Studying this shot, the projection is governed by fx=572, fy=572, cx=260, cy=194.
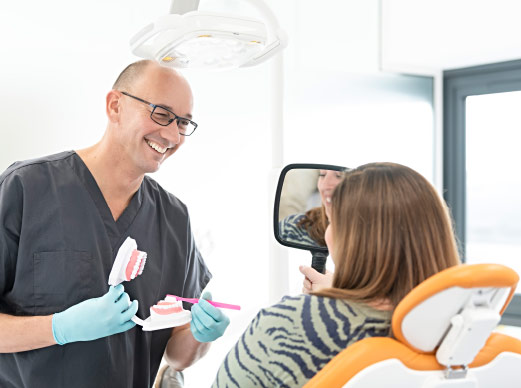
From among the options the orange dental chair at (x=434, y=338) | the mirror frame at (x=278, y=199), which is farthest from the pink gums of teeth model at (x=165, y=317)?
the orange dental chair at (x=434, y=338)

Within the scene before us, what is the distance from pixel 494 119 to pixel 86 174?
1874 millimetres

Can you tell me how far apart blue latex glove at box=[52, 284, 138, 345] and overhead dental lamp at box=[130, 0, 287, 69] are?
19.2 inches

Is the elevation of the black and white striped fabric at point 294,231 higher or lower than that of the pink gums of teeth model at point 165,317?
higher

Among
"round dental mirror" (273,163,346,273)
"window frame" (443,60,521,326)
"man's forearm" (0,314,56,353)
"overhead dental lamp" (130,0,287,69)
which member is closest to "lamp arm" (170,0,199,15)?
"overhead dental lamp" (130,0,287,69)

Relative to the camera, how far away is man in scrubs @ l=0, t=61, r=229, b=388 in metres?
1.24

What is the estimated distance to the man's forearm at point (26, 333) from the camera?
1220 mm

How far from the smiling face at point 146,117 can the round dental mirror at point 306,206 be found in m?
0.30

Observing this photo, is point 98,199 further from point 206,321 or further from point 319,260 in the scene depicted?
point 319,260

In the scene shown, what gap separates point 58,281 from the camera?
1298 millimetres

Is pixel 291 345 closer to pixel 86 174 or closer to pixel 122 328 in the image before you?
pixel 122 328

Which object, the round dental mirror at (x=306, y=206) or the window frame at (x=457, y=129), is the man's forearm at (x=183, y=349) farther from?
the window frame at (x=457, y=129)

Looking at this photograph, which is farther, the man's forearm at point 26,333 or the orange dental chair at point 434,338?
the man's forearm at point 26,333

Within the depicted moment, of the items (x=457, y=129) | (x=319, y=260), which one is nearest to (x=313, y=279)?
(x=319, y=260)

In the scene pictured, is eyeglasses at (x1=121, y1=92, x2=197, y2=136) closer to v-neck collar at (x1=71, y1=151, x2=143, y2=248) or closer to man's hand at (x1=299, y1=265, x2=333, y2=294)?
v-neck collar at (x1=71, y1=151, x2=143, y2=248)
